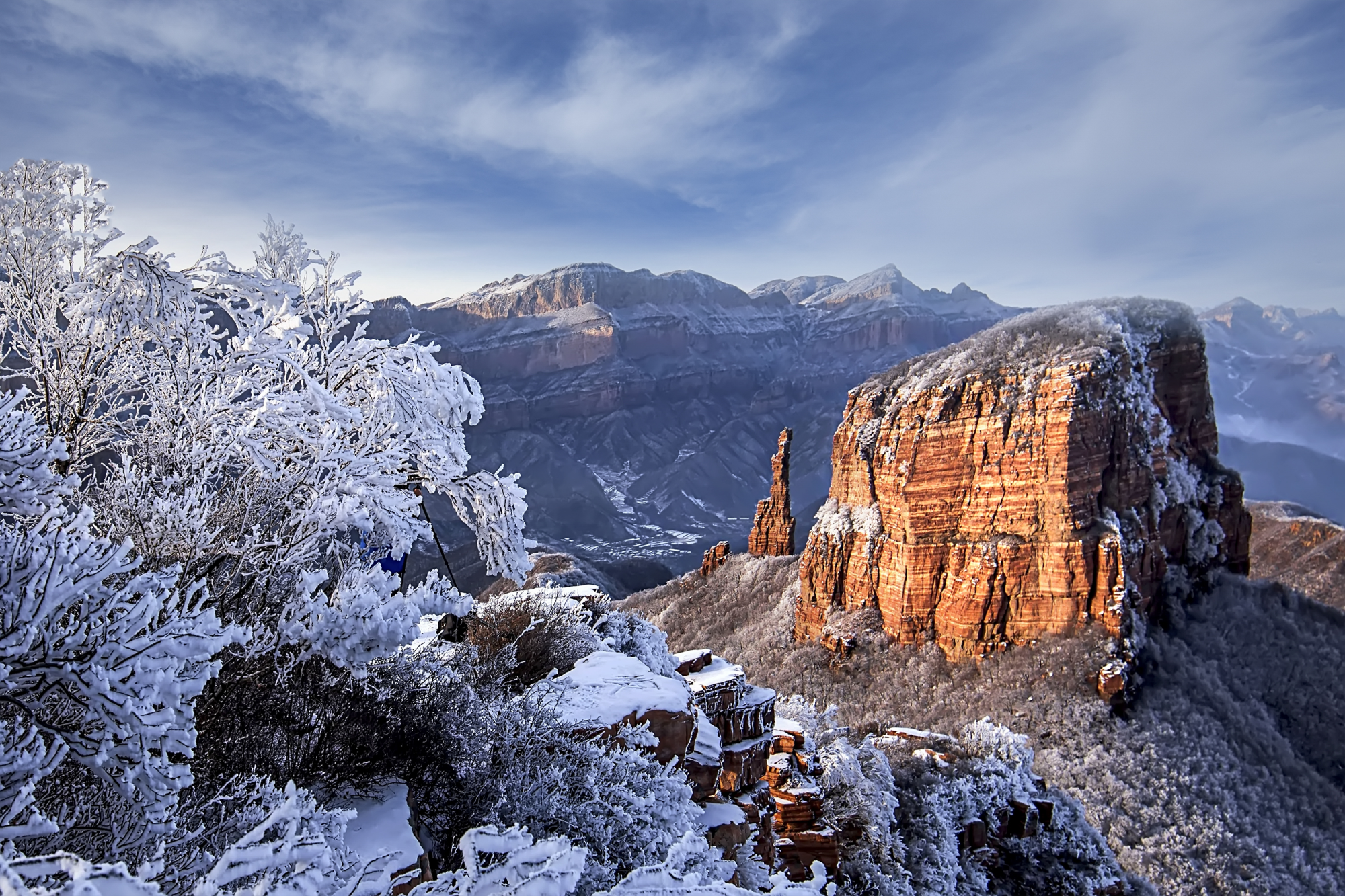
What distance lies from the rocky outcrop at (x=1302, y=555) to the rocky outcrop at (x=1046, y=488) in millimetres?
19276

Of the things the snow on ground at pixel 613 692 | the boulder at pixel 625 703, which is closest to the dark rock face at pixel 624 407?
the snow on ground at pixel 613 692

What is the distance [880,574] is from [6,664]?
39.3 meters

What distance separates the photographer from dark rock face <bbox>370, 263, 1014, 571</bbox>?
416 ft

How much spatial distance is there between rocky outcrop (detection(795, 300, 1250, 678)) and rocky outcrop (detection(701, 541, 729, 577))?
17858 millimetres

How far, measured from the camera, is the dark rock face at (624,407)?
4990 inches

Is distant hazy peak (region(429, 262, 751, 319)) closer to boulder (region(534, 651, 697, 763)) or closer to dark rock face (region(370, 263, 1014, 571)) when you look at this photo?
dark rock face (region(370, 263, 1014, 571))

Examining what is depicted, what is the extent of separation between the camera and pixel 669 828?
5.29 m

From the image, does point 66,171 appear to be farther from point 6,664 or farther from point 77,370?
point 6,664

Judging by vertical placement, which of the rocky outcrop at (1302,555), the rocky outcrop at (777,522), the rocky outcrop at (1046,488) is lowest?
the rocky outcrop at (1302,555)

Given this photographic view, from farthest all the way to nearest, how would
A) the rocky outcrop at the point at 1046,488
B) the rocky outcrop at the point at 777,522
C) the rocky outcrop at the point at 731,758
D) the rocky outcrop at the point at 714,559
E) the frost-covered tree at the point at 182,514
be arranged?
the rocky outcrop at the point at 777,522 < the rocky outcrop at the point at 714,559 < the rocky outcrop at the point at 1046,488 < the rocky outcrop at the point at 731,758 < the frost-covered tree at the point at 182,514

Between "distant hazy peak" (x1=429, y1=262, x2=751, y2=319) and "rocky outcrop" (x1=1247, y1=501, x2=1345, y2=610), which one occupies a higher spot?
"distant hazy peak" (x1=429, y1=262, x2=751, y2=319)

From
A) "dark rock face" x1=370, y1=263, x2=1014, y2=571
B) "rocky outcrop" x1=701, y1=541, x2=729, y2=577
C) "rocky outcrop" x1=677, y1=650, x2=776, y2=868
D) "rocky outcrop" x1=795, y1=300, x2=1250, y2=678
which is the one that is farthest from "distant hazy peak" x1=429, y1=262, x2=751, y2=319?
"rocky outcrop" x1=677, y1=650, x2=776, y2=868

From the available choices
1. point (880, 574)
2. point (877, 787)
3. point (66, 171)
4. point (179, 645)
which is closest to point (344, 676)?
point (179, 645)

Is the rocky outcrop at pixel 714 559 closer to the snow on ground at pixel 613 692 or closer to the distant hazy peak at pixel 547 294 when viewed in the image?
the snow on ground at pixel 613 692
